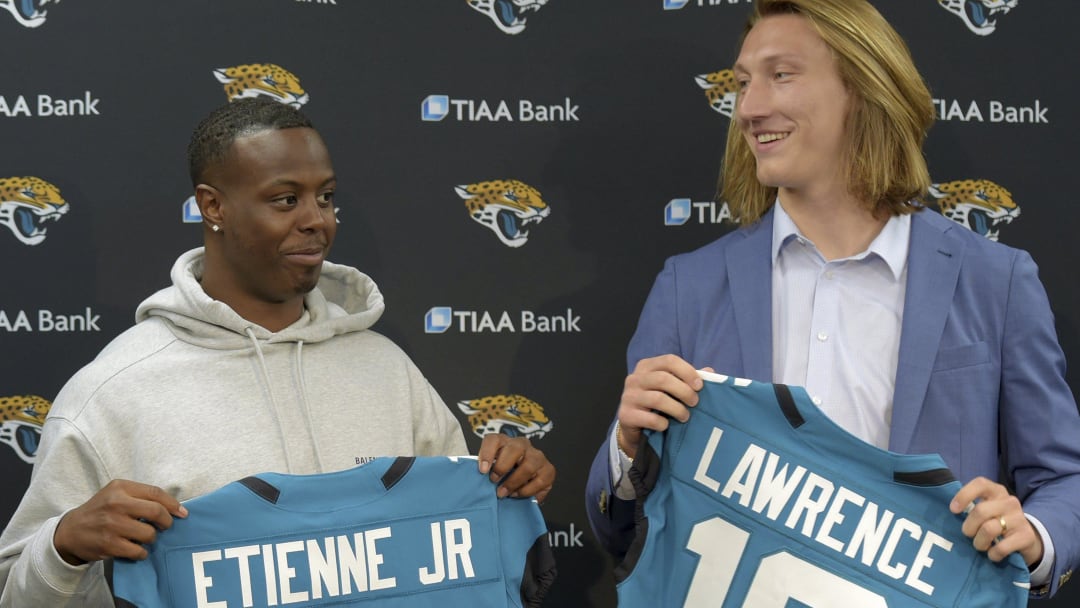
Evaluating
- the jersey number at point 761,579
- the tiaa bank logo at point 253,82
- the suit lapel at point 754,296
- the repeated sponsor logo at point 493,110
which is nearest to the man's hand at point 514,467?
the jersey number at point 761,579

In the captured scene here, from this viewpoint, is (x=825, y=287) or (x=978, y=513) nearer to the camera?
(x=978, y=513)

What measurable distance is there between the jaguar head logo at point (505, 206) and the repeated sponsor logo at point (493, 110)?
0.14m

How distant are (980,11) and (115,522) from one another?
2084 mm

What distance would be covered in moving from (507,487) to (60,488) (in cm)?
66

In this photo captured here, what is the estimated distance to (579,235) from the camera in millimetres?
2508

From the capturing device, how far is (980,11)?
2.51 metres

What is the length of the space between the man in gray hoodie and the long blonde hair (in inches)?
28.1

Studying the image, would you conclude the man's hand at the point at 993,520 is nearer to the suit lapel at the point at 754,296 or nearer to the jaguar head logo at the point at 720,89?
the suit lapel at the point at 754,296

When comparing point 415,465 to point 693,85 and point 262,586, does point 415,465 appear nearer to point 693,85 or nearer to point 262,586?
point 262,586

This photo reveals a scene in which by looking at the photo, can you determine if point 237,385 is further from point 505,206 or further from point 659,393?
point 505,206

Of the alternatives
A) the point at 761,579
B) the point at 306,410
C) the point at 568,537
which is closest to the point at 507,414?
the point at 568,537

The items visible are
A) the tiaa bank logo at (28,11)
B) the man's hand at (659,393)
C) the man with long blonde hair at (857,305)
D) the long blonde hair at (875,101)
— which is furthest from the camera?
the tiaa bank logo at (28,11)

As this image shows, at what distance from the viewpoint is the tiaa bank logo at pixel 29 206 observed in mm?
2396

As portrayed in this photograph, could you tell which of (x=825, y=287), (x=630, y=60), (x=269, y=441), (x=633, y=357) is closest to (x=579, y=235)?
(x=630, y=60)
